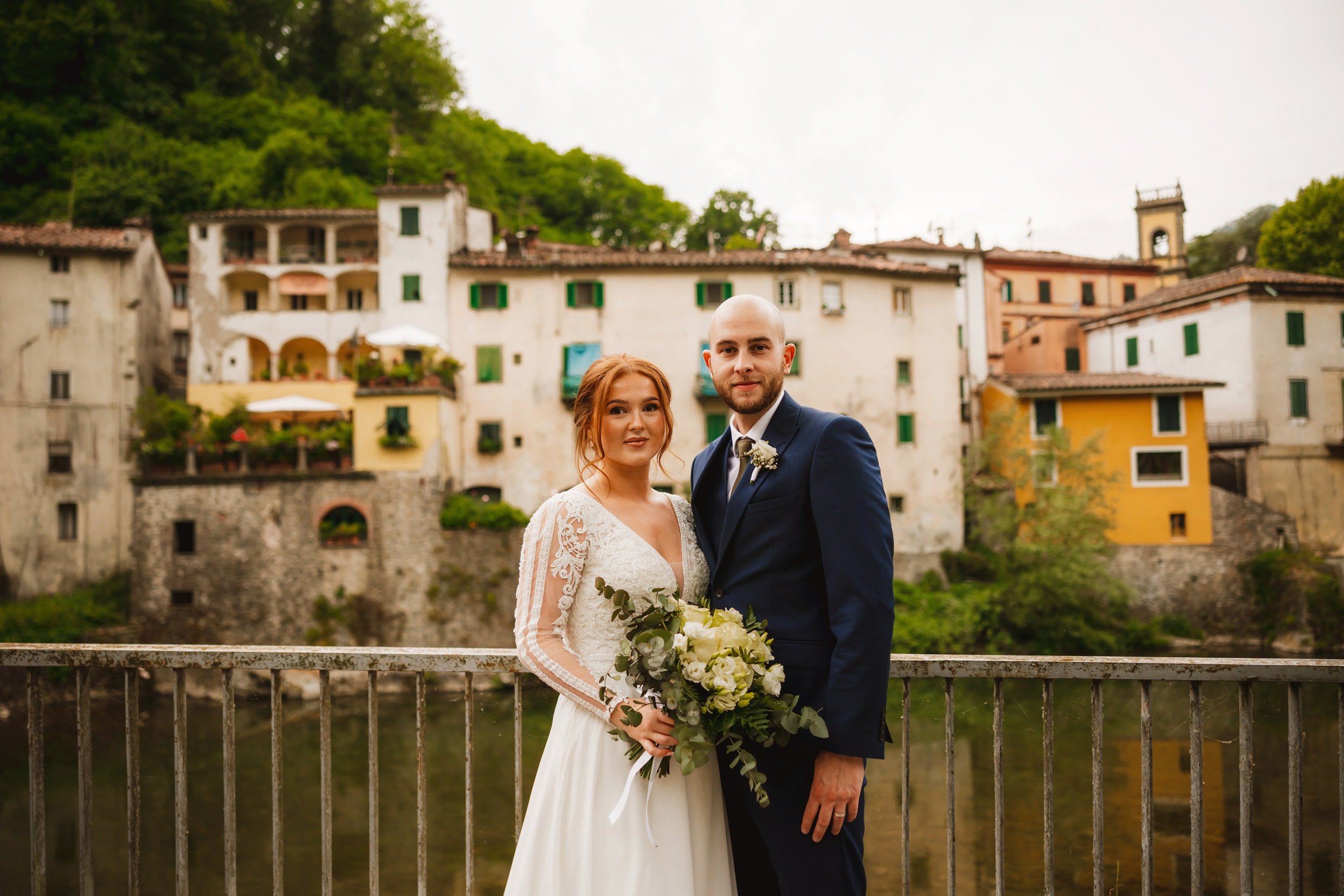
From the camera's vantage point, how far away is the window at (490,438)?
2627 cm

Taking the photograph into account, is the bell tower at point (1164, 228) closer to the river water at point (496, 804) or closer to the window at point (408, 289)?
the river water at point (496, 804)

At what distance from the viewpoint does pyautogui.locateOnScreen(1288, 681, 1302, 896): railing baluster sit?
2.67 m

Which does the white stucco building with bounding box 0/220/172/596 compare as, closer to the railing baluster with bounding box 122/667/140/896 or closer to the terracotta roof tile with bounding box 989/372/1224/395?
the railing baluster with bounding box 122/667/140/896

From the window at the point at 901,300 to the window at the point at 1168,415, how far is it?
8839 mm

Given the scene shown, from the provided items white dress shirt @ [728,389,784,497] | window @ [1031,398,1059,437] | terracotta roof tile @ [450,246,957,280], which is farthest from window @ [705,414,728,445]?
white dress shirt @ [728,389,784,497]

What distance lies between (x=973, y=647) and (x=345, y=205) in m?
29.5

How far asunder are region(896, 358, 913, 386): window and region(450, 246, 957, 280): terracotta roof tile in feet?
10.1

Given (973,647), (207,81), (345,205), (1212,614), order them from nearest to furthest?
(973,647), (1212,614), (345,205), (207,81)

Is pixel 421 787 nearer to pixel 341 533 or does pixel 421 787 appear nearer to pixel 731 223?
pixel 341 533

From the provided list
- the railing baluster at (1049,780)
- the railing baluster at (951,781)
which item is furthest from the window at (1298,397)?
the railing baluster at (951,781)

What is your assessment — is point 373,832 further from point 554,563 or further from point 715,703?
point 715,703

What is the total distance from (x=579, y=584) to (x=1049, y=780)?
6.02ft

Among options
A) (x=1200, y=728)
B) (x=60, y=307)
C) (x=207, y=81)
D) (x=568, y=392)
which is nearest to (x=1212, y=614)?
(x=568, y=392)

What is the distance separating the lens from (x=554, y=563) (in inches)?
93.1
